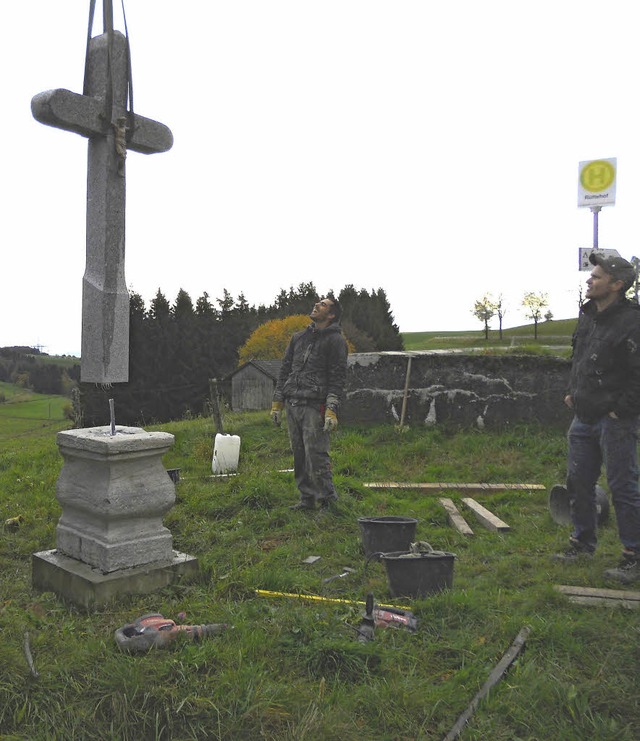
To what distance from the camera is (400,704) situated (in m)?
2.69

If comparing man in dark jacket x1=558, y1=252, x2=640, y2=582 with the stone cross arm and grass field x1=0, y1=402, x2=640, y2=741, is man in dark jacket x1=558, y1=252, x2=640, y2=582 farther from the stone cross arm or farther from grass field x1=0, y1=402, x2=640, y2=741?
the stone cross arm

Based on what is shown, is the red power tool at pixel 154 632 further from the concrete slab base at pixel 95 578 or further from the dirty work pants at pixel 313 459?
the dirty work pants at pixel 313 459

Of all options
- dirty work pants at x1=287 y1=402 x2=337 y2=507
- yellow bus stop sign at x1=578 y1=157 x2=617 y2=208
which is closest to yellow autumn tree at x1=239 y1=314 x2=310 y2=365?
yellow bus stop sign at x1=578 y1=157 x2=617 y2=208

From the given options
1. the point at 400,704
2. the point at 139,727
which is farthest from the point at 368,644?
the point at 139,727

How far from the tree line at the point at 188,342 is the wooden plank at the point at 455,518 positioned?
1088 inches

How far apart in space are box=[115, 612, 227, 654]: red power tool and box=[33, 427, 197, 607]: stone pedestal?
0.68 meters

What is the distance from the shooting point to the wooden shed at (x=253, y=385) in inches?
1446

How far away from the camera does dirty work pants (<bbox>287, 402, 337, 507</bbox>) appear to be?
19.8 feet

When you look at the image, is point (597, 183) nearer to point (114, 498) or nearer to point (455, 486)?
point (455, 486)

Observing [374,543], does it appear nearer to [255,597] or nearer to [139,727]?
[255,597]

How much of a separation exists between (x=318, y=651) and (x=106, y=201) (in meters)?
3.03

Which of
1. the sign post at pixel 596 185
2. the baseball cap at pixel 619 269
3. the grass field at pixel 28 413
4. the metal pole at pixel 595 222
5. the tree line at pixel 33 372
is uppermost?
the sign post at pixel 596 185

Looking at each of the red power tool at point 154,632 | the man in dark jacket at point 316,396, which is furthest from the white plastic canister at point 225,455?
the red power tool at point 154,632

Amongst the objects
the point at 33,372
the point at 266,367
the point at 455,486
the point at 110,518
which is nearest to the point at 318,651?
the point at 110,518
